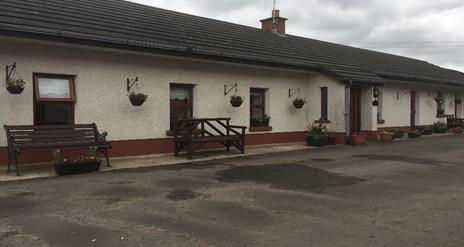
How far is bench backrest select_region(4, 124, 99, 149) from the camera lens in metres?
10.6

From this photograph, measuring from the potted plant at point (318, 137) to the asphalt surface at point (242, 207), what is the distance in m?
5.53

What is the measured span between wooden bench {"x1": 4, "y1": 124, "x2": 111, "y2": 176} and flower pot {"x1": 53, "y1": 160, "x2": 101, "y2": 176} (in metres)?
0.64

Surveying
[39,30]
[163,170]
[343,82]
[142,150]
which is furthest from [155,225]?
[343,82]

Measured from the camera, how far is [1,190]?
847 cm

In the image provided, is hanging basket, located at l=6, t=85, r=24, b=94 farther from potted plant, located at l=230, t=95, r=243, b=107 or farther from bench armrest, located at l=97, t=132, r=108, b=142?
potted plant, located at l=230, t=95, r=243, b=107

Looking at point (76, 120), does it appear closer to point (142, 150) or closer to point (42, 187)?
point (142, 150)

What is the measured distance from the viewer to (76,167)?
10531 mm

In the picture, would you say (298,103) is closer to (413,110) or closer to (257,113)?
(257,113)

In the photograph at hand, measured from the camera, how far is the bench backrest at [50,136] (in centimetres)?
1062

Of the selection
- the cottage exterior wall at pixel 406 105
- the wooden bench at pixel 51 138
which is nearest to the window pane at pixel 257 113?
the wooden bench at pixel 51 138

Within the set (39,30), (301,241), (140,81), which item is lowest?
(301,241)

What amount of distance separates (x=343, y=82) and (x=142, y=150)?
8188 millimetres

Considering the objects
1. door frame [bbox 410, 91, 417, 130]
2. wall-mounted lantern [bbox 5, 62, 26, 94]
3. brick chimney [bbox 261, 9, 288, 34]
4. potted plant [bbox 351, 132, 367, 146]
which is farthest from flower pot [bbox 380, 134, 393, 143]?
wall-mounted lantern [bbox 5, 62, 26, 94]

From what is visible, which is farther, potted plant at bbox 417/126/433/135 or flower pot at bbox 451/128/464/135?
flower pot at bbox 451/128/464/135
